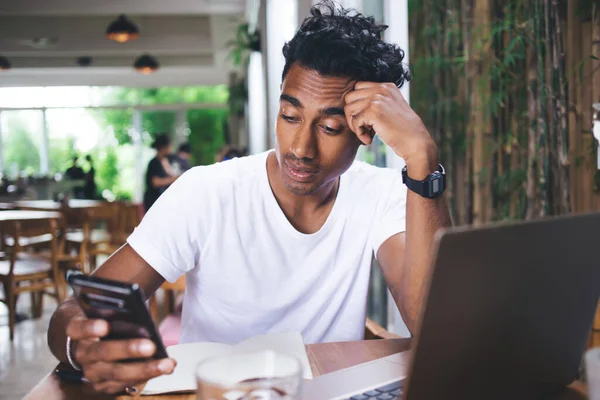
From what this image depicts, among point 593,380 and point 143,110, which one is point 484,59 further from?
point 143,110

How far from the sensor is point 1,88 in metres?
13.1

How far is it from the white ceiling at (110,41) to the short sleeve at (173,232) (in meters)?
7.32

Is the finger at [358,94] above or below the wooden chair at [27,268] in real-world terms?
above

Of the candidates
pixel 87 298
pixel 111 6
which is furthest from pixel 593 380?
pixel 111 6

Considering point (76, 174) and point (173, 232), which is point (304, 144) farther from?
point (76, 174)

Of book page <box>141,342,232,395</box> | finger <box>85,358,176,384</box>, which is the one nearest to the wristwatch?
book page <box>141,342,232,395</box>

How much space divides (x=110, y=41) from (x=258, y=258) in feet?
34.0

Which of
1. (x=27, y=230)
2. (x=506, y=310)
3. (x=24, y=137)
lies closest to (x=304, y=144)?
(x=506, y=310)

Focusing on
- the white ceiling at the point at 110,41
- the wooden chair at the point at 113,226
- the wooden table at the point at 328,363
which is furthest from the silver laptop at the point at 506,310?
the white ceiling at the point at 110,41

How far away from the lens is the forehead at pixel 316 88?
137cm

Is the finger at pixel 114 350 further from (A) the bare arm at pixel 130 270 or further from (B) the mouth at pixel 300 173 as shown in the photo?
(B) the mouth at pixel 300 173

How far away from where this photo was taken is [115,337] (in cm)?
79

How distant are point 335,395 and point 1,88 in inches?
558

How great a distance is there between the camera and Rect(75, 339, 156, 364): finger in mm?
762
